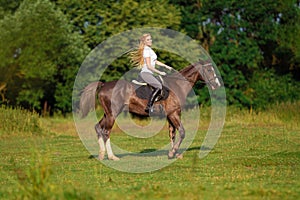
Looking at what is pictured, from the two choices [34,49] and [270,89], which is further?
[270,89]

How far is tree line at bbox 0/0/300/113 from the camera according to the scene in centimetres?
3872

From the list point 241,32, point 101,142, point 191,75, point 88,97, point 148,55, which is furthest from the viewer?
point 241,32

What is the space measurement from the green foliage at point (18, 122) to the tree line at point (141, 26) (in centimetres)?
903

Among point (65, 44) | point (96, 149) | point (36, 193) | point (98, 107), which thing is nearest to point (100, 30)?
point (65, 44)

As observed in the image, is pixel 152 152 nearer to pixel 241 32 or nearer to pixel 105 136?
pixel 105 136

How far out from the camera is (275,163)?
14711 millimetres

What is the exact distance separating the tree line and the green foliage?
903cm

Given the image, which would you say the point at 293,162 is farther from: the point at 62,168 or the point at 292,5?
the point at 292,5

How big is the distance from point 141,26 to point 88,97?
25.1 m

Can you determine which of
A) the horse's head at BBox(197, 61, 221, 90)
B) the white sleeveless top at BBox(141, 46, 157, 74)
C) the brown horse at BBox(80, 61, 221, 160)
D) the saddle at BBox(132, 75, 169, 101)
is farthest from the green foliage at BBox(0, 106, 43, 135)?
the white sleeveless top at BBox(141, 46, 157, 74)

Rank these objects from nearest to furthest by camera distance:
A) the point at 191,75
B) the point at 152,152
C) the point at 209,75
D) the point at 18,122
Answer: the point at 191,75 < the point at 209,75 < the point at 152,152 < the point at 18,122

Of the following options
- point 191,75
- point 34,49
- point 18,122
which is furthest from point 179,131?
point 34,49

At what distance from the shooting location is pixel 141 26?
4259cm

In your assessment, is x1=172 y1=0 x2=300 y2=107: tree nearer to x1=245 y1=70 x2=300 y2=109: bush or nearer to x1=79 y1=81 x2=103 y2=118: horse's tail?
x1=245 y1=70 x2=300 y2=109: bush
